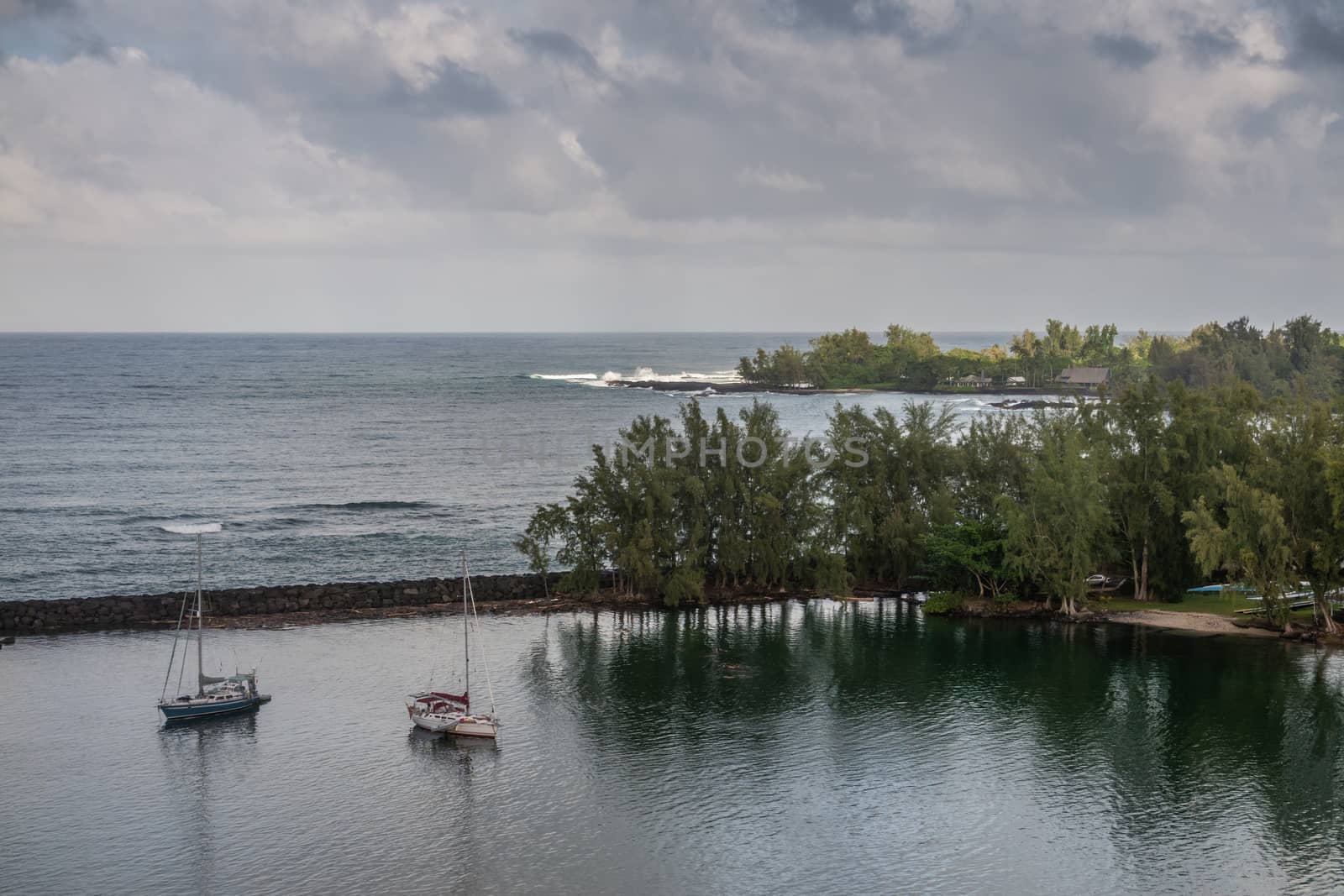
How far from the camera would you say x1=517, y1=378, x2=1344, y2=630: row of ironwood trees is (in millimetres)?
61219

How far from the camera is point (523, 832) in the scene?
39.7 m

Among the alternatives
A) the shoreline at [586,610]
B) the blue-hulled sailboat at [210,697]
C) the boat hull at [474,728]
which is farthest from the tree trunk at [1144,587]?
the blue-hulled sailboat at [210,697]

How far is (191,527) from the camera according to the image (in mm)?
91562

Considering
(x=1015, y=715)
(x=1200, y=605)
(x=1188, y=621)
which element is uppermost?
(x=1200, y=605)

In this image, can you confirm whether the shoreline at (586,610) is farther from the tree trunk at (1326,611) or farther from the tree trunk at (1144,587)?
the tree trunk at (1144,587)

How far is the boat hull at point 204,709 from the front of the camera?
49188mm

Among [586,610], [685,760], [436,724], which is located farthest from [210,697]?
[586,610]

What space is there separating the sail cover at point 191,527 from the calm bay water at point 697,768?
96.2 feet

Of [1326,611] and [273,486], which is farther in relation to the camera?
[273,486]

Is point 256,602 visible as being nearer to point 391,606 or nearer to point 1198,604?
point 391,606

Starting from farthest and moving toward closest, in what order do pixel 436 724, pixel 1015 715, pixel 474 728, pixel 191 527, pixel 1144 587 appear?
pixel 191 527 → pixel 1144 587 → pixel 1015 715 → pixel 436 724 → pixel 474 728

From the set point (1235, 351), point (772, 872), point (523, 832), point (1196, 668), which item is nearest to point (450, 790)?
point (523, 832)

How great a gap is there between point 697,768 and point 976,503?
33072 mm

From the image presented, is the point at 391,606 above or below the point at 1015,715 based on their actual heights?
above
